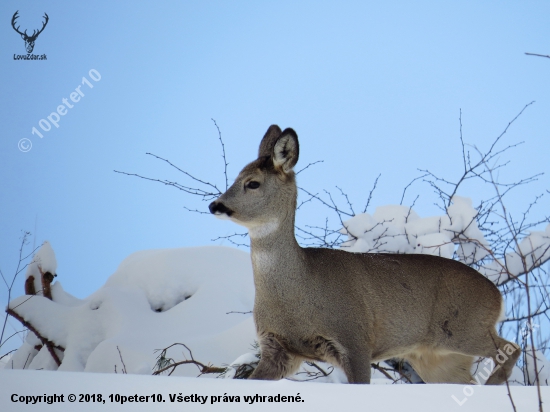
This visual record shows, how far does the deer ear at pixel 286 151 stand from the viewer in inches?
210

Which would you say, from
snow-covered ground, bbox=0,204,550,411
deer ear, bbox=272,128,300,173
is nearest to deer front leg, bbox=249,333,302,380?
snow-covered ground, bbox=0,204,550,411

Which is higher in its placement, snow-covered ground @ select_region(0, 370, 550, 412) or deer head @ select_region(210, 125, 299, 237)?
deer head @ select_region(210, 125, 299, 237)

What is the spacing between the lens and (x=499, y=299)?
618cm

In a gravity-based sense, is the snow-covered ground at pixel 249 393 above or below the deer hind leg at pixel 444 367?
above

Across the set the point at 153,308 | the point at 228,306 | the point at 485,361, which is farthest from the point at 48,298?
the point at 485,361

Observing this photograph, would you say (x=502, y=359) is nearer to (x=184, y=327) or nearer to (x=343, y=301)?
(x=343, y=301)

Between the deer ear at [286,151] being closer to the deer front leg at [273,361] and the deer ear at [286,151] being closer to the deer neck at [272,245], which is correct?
the deer neck at [272,245]

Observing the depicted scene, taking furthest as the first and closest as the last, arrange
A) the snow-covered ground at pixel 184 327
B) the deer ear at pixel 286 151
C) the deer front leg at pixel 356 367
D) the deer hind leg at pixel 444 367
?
the deer hind leg at pixel 444 367 → the deer ear at pixel 286 151 → the deer front leg at pixel 356 367 → the snow-covered ground at pixel 184 327

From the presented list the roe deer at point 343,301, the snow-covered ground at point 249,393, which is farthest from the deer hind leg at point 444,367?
the snow-covered ground at point 249,393

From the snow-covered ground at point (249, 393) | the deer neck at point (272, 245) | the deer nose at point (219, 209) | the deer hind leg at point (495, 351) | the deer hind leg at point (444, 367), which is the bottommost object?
the deer hind leg at point (444, 367)

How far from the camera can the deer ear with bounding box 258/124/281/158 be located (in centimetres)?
581

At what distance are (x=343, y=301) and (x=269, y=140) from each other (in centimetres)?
153

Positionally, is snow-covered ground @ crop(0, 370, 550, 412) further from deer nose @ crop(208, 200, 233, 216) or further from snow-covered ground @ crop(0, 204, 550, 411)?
deer nose @ crop(208, 200, 233, 216)

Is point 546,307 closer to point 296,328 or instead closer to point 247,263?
point 296,328
